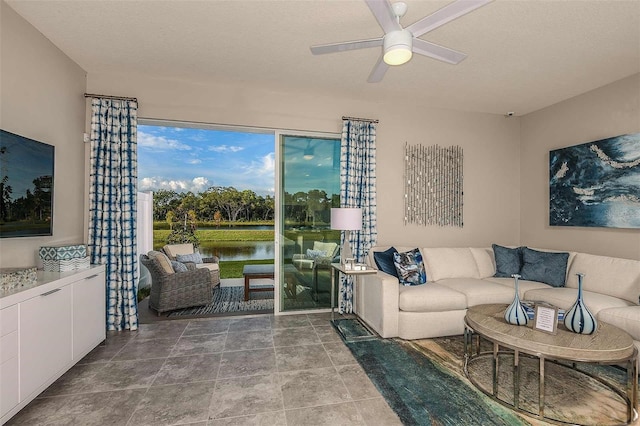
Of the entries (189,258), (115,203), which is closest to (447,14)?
(115,203)

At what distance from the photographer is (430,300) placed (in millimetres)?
3240

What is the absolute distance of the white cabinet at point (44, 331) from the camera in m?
1.88

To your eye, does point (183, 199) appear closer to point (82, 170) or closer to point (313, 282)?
point (82, 170)

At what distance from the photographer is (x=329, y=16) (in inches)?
95.6

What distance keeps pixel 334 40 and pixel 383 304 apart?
265 cm

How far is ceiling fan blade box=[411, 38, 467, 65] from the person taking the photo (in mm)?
2062

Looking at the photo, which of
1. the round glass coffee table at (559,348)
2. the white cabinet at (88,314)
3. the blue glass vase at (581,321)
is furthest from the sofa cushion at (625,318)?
the white cabinet at (88,314)

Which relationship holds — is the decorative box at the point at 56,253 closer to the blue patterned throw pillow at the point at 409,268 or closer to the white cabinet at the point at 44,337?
the white cabinet at the point at 44,337

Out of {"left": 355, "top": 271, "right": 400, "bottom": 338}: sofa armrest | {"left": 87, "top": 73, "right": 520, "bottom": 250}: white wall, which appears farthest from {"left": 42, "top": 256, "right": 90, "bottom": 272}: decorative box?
{"left": 355, "top": 271, "right": 400, "bottom": 338}: sofa armrest

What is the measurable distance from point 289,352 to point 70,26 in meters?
3.48

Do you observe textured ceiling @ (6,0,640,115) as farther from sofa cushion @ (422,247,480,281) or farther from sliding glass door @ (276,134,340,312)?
sofa cushion @ (422,247,480,281)

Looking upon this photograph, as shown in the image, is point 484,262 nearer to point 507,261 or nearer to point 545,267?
point 507,261

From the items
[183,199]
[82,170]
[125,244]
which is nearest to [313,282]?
[125,244]

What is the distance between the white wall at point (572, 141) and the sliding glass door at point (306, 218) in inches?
117
